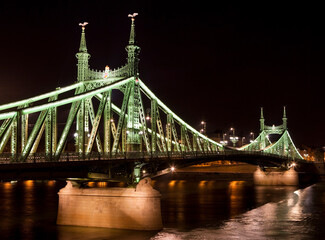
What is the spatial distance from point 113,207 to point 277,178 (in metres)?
55.7

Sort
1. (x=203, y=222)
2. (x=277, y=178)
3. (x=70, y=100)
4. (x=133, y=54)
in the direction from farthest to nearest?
(x=277, y=178) < (x=133, y=54) < (x=203, y=222) < (x=70, y=100)

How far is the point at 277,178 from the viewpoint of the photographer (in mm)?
77375

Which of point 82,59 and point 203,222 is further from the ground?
point 82,59

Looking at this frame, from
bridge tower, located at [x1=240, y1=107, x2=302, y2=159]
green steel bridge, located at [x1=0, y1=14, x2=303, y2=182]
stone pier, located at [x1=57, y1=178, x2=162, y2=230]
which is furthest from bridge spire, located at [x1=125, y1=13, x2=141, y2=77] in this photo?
bridge tower, located at [x1=240, y1=107, x2=302, y2=159]

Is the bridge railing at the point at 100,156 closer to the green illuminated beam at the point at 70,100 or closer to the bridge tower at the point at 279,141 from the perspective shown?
the green illuminated beam at the point at 70,100

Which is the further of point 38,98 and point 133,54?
point 133,54

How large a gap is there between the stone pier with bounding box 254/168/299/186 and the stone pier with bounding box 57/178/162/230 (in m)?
54.2

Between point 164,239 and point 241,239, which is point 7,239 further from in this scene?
point 241,239

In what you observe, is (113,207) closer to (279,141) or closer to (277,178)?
(277,178)

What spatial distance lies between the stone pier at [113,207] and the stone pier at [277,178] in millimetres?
54176

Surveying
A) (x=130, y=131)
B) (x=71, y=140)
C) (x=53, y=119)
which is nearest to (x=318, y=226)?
(x=130, y=131)

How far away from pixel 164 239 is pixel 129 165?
901 cm

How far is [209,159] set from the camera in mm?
50594

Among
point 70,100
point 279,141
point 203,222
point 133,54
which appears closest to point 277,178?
point 279,141
